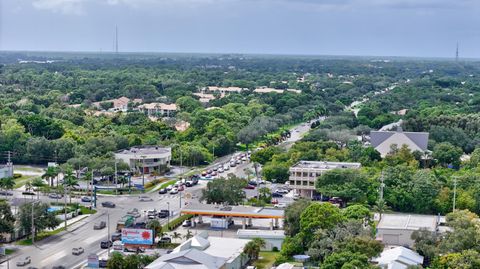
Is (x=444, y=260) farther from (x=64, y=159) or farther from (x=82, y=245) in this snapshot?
(x=64, y=159)

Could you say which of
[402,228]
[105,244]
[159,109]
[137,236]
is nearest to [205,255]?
[137,236]

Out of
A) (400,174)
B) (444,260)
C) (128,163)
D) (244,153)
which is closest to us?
(444,260)

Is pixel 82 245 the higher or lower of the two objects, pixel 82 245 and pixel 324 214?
the lower

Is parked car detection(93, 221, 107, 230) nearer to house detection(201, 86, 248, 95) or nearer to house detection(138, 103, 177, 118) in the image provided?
house detection(138, 103, 177, 118)

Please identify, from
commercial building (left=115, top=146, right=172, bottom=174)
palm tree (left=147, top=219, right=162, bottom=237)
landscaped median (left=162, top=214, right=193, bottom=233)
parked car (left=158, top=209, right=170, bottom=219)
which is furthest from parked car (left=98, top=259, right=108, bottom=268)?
commercial building (left=115, top=146, right=172, bottom=174)

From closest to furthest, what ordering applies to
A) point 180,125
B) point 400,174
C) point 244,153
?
point 400,174 → point 244,153 → point 180,125

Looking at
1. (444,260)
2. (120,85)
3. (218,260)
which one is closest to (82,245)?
(218,260)

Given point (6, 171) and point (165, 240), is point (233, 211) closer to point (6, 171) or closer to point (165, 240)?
point (165, 240)
